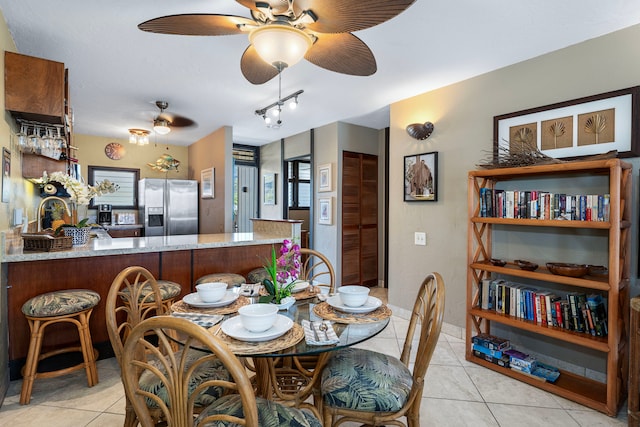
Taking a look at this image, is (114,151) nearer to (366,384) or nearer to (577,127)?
(366,384)

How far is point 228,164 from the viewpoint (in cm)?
498

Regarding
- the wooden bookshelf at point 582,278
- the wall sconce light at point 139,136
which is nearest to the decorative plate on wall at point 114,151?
the wall sconce light at point 139,136

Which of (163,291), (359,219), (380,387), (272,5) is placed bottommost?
(380,387)

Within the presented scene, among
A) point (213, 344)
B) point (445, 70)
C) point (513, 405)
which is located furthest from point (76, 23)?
point (513, 405)

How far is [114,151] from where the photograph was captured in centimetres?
592

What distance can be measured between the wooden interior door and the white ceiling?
972mm

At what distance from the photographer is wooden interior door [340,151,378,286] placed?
4.76 metres

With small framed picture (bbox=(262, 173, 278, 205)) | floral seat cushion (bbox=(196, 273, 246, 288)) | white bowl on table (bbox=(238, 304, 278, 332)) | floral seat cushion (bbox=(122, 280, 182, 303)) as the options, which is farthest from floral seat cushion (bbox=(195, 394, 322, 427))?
small framed picture (bbox=(262, 173, 278, 205))

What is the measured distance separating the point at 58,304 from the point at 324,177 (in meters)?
3.43

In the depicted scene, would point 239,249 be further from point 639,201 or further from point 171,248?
point 639,201

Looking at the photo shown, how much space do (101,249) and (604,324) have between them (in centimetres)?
348

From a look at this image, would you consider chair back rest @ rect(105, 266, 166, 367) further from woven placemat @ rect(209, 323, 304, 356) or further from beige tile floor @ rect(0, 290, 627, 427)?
beige tile floor @ rect(0, 290, 627, 427)

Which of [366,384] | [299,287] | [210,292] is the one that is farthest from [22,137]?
[366,384]

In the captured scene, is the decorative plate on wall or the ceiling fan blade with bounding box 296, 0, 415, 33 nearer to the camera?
the ceiling fan blade with bounding box 296, 0, 415, 33
